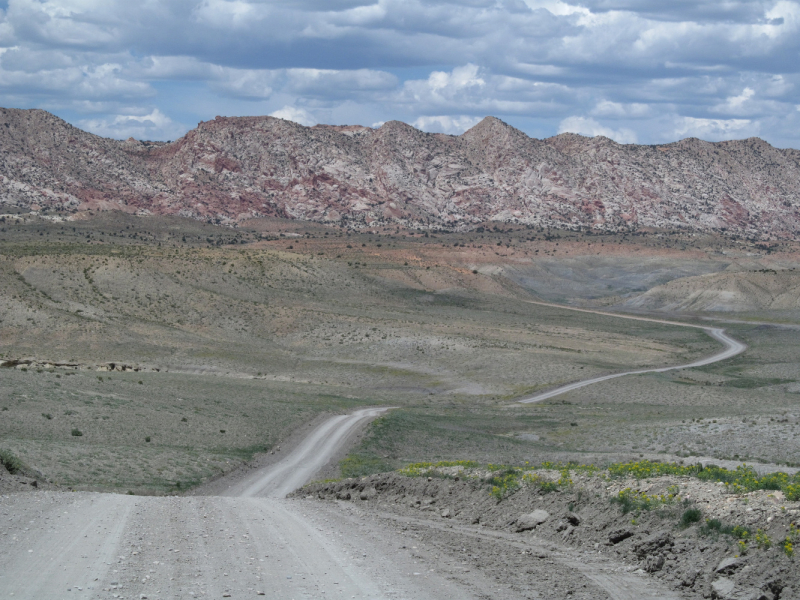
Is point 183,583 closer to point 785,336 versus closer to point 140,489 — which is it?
point 140,489

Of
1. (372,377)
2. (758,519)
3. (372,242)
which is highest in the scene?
(372,242)

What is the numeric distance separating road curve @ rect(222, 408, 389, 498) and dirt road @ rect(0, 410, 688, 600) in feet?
21.8

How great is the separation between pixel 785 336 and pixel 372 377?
54929mm

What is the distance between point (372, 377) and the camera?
60594 millimetres

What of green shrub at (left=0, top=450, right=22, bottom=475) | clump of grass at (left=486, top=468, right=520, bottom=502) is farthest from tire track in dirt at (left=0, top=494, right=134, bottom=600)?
clump of grass at (left=486, top=468, right=520, bottom=502)

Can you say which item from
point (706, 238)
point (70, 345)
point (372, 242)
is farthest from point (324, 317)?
point (706, 238)

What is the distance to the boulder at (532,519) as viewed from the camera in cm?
1550

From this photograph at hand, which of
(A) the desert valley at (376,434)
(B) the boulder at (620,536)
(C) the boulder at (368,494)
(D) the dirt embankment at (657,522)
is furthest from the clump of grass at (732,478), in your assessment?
(C) the boulder at (368,494)

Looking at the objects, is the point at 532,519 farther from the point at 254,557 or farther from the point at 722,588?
the point at 254,557

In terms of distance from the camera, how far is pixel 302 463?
29359 millimetres

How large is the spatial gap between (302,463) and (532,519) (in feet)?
49.7

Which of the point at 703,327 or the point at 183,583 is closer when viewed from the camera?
the point at 183,583

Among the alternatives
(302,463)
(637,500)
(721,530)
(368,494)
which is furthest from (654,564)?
(302,463)

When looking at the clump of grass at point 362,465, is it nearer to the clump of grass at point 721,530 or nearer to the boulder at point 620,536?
the boulder at point 620,536
